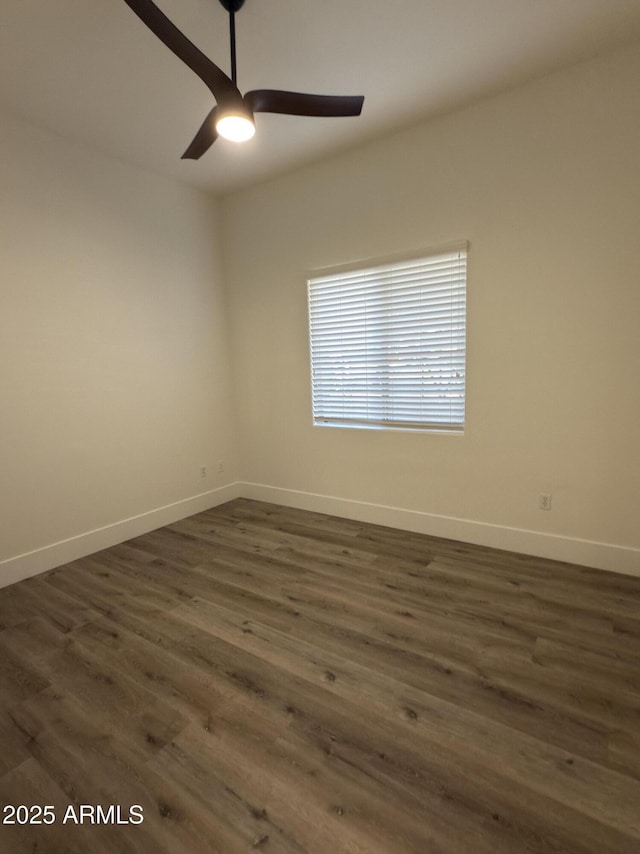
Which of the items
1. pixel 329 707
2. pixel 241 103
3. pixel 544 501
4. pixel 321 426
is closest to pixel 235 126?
pixel 241 103

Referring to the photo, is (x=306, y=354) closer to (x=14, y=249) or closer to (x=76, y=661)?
(x=14, y=249)

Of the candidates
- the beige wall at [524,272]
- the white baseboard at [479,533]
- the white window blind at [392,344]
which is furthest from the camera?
the white window blind at [392,344]

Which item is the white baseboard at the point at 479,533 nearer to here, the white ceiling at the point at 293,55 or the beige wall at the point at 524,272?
the beige wall at the point at 524,272

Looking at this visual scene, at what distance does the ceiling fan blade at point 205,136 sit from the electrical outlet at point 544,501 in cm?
291

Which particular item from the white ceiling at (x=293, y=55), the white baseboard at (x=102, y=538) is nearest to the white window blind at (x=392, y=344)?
the white ceiling at (x=293, y=55)

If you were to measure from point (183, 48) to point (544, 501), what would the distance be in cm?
309

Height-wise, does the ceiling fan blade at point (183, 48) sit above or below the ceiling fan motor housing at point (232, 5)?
below

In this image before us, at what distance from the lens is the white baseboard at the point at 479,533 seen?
267 centimetres

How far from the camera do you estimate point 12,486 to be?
2.80m

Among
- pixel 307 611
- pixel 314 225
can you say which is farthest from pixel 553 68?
pixel 307 611

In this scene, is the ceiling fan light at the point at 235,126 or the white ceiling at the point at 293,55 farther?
the white ceiling at the point at 293,55

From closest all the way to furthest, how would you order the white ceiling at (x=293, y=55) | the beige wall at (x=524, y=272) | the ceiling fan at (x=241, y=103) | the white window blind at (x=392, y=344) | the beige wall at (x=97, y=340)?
the ceiling fan at (x=241, y=103)
the white ceiling at (x=293, y=55)
the beige wall at (x=524, y=272)
the beige wall at (x=97, y=340)
the white window blind at (x=392, y=344)

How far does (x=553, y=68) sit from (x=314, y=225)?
1.85 metres

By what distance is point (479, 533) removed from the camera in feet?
10.2
